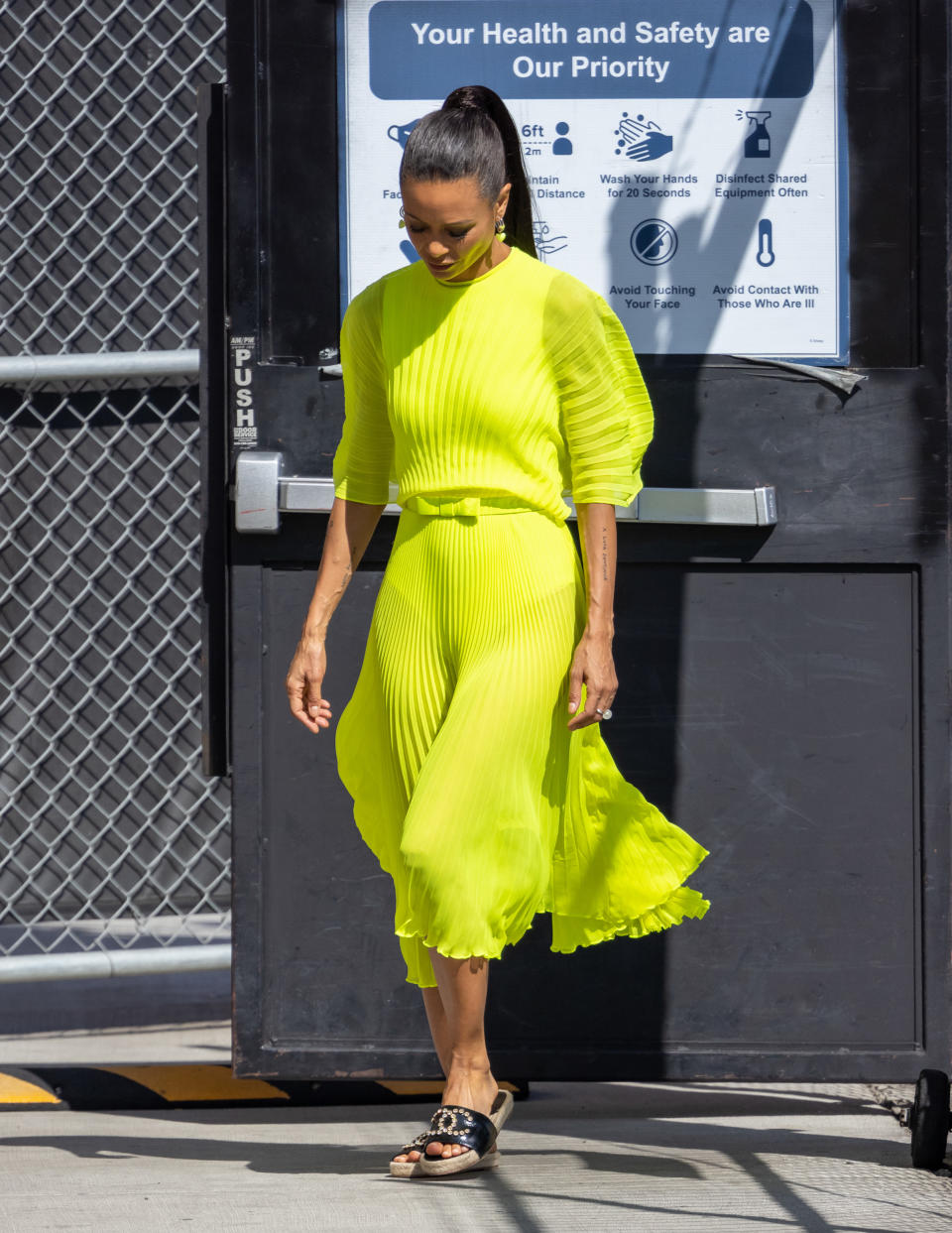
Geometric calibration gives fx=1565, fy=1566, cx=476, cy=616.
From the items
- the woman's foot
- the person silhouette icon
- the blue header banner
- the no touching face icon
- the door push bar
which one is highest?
the blue header banner

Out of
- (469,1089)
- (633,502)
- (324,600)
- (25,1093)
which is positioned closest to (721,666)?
(633,502)

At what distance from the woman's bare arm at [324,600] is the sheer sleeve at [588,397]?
0.44 metres

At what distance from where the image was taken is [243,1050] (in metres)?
3.41

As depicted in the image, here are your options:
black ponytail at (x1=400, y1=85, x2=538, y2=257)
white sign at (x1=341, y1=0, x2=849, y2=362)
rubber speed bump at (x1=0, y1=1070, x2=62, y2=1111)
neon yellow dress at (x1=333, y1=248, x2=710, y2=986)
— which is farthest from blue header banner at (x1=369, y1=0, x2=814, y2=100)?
rubber speed bump at (x1=0, y1=1070, x2=62, y2=1111)

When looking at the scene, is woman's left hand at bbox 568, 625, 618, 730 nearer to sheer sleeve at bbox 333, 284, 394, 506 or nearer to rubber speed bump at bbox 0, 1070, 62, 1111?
sheer sleeve at bbox 333, 284, 394, 506

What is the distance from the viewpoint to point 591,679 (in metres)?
2.70

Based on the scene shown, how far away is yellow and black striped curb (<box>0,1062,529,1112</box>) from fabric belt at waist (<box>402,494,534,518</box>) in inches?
61.5

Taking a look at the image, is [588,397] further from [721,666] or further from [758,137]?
[758,137]

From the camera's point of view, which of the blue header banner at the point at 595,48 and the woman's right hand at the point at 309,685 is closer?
the woman's right hand at the point at 309,685

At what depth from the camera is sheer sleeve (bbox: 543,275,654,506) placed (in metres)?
2.76

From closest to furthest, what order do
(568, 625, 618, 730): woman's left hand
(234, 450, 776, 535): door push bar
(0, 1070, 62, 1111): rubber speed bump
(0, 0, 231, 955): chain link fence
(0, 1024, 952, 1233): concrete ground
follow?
(0, 1024, 952, 1233): concrete ground
(568, 625, 618, 730): woman's left hand
(234, 450, 776, 535): door push bar
(0, 1070, 62, 1111): rubber speed bump
(0, 0, 231, 955): chain link fence

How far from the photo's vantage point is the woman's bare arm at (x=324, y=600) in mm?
2852

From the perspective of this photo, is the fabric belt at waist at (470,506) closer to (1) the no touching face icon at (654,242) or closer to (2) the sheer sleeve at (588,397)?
(2) the sheer sleeve at (588,397)

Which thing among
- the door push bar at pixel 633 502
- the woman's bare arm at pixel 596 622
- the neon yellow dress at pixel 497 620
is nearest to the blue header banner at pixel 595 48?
the neon yellow dress at pixel 497 620
